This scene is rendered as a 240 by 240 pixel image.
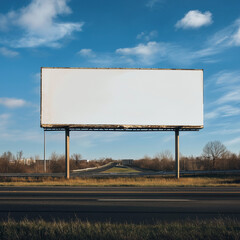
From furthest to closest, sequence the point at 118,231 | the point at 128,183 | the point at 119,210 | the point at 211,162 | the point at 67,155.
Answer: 1. the point at 211,162
2. the point at 67,155
3. the point at 128,183
4. the point at 119,210
5. the point at 118,231

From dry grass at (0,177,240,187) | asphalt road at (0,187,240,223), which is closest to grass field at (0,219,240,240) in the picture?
asphalt road at (0,187,240,223)

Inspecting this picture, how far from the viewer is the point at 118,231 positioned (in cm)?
594

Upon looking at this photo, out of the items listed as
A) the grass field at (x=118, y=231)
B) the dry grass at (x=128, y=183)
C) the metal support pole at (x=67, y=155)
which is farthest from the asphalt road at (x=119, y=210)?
the metal support pole at (x=67, y=155)

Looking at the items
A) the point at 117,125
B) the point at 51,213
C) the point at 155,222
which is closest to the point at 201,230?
the point at 155,222

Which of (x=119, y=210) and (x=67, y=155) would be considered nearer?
(x=119, y=210)

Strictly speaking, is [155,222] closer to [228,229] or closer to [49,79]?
[228,229]

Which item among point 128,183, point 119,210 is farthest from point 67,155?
point 119,210

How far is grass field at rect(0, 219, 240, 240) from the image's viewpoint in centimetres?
566

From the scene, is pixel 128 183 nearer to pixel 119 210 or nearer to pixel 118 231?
pixel 119 210

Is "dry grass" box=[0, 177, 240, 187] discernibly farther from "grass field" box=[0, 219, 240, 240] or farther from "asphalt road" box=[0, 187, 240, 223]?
"grass field" box=[0, 219, 240, 240]

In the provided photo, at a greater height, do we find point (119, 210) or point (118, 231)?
point (118, 231)

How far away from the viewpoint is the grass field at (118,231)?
5.66 metres

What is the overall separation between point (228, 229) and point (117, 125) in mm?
18393

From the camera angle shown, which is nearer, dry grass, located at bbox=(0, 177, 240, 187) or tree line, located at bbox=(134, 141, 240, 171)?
dry grass, located at bbox=(0, 177, 240, 187)
